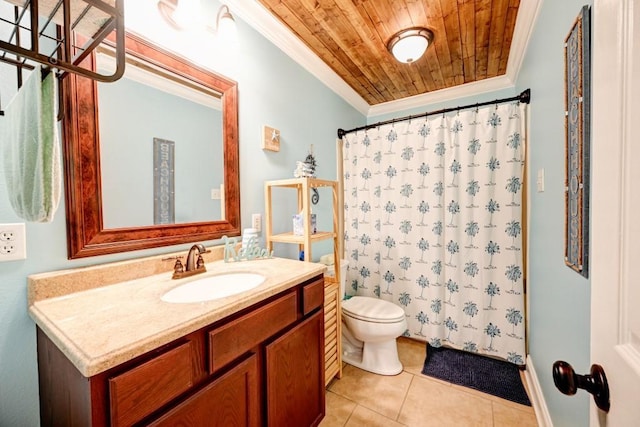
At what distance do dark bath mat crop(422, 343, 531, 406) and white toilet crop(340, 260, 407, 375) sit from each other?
0.93ft

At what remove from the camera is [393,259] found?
91.1 inches

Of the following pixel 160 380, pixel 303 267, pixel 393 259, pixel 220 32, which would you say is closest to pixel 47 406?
pixel 160 380

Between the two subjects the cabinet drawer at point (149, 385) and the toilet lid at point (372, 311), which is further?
the toilet lid at point (372, 311)

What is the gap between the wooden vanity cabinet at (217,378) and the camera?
589mm

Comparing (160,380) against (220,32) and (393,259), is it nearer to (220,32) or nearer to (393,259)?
(220,32)

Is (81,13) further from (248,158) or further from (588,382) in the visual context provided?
(588,382)

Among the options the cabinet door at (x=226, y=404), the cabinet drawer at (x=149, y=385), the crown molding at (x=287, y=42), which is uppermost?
the crown molding at (x=287, y=42)

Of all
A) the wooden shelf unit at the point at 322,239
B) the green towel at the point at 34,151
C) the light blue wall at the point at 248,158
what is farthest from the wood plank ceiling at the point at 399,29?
the green towel at the point at 34,151

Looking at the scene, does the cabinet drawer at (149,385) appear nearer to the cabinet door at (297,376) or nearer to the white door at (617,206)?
the cabinet door at (297,376)

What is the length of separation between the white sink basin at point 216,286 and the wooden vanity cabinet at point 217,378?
0.23 m

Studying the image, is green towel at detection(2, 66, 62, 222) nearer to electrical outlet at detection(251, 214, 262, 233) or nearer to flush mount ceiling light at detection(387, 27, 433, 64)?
electrical outlet at detection(251, 214, 262, 233)

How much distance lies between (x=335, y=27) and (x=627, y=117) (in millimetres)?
1775

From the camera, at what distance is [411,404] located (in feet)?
5.11

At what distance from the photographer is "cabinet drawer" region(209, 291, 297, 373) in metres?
0.78
